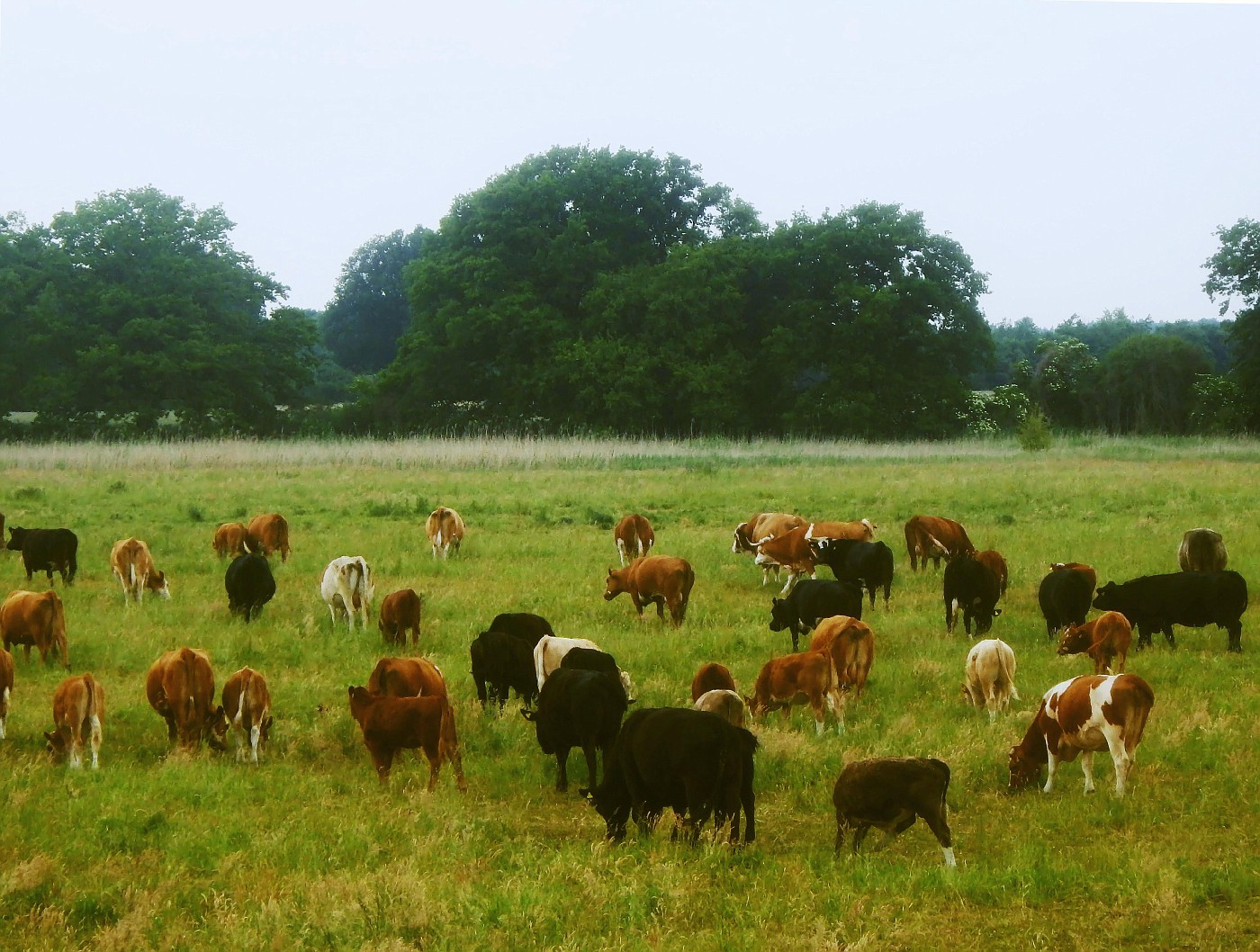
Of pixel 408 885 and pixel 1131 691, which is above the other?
pixel 1131 691

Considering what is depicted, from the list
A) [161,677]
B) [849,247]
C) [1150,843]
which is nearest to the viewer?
[1150,843]

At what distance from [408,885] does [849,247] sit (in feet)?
165

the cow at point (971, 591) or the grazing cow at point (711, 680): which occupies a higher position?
the cow at point (971, 591)

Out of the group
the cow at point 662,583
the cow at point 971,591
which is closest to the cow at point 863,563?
the cow at point 971,591

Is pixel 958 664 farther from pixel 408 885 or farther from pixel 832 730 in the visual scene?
pixel 408 885

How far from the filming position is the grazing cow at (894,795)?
6711 mm

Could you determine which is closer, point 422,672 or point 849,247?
point 422,672

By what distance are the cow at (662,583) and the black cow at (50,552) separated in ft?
24.2

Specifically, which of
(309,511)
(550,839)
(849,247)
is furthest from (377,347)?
(550,839)

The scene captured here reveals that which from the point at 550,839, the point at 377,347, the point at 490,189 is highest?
the point at 490,189

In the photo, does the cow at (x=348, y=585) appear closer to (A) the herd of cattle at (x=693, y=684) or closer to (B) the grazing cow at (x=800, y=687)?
(A) the herd of cattle at (x=693, y=684)

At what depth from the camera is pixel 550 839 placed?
740 cm

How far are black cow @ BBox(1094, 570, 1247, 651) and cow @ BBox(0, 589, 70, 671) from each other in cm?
1011

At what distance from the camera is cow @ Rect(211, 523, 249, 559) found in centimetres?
1775
